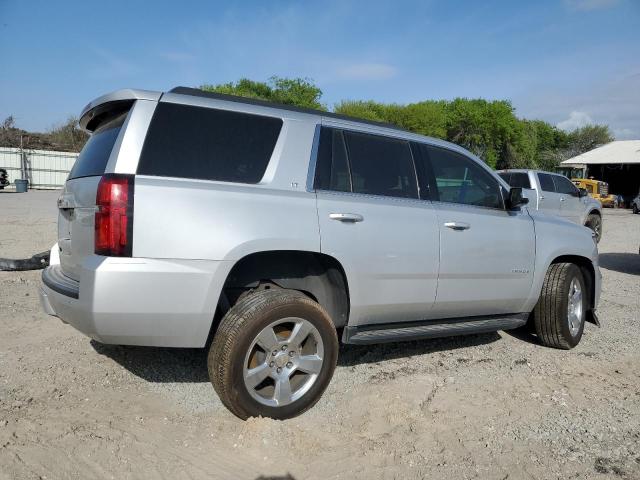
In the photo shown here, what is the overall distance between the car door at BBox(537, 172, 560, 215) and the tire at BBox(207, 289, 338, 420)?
34.4 feet

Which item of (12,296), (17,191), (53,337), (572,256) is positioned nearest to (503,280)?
(572,256)

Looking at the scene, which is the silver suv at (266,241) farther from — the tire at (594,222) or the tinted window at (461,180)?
the tire at (594,222)

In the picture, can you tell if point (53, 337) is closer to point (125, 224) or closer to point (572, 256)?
point (125, 224)

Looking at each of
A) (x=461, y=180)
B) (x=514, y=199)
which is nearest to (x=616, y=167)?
(x=514, y=199)

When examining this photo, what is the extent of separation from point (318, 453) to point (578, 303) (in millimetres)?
3356

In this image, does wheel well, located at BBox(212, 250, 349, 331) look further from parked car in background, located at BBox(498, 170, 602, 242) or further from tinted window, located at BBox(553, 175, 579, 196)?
tinted window, located at BBox(553, 175, 579, 196)

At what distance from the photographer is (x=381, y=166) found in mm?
4004

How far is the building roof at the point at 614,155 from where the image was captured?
37.8m

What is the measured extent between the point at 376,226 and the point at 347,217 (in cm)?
24

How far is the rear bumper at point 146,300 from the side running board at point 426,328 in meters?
1.11

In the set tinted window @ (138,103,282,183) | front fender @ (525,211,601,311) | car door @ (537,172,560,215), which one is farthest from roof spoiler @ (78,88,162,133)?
car door @ (537,172,560,215)

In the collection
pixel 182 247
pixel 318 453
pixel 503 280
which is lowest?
pixel 318 453

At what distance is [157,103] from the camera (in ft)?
10.4

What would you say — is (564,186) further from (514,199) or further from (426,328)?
(426,328)
